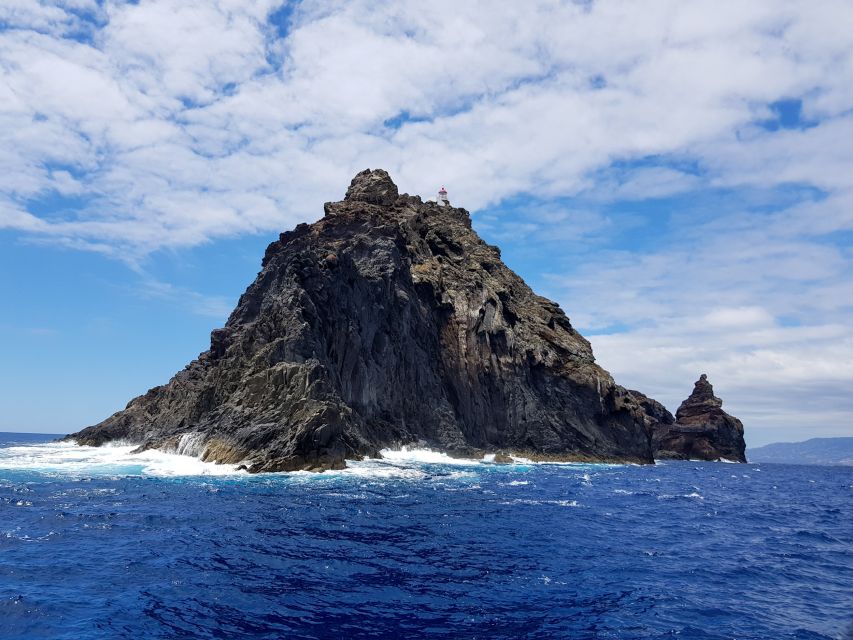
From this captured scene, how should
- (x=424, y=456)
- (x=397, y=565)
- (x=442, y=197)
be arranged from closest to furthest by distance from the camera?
(x=397, y=565) → (x=424, y=456) → (x=442, y=197)

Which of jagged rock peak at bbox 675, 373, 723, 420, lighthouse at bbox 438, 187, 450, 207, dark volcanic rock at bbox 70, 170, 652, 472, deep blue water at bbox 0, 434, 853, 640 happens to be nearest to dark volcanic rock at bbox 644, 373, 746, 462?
jagged rock peak at bbox 675, 373, 723, 420

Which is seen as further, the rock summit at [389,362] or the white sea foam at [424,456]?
the white sea foam at [424,456]

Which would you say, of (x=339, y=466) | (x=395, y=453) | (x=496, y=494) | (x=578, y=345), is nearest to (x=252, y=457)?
(x=339, y=466)

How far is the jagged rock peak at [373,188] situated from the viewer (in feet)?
336

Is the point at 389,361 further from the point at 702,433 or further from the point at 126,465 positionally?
the point at 702,433

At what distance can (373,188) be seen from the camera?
104 m

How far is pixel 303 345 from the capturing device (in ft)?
224

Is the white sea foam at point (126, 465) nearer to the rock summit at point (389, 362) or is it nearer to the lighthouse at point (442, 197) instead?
the rock summit at point (389, 362)

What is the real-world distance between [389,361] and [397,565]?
6417 cm

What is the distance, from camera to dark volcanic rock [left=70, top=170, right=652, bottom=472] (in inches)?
2603

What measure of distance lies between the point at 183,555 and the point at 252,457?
32.5 meters

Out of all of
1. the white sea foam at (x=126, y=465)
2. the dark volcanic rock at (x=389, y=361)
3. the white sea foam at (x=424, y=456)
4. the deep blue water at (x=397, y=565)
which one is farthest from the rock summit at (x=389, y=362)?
the deep blue water at (x=397, y=565)

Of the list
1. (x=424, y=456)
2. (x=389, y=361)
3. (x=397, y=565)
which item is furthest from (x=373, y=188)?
(x=397, y=565)

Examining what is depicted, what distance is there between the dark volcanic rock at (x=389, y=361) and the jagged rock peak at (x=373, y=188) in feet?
0.88
